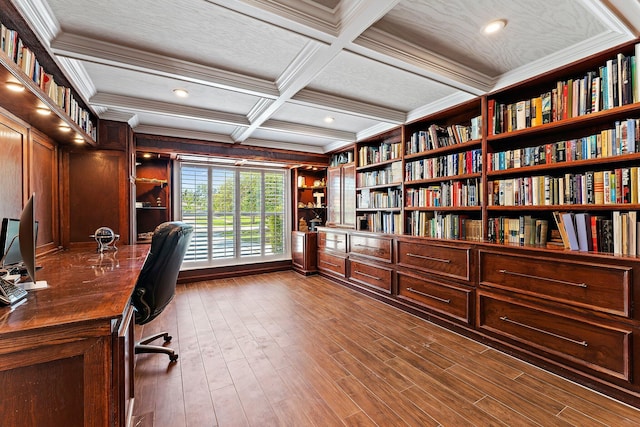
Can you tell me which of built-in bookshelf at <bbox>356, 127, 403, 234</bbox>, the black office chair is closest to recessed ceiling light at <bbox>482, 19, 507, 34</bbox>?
built-in bookshelf at <bbox>356, 127, 403, 234</bbox>

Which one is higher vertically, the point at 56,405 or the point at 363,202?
the point at 363,202

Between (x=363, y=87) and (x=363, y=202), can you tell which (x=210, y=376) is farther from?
(x=363, y=202)

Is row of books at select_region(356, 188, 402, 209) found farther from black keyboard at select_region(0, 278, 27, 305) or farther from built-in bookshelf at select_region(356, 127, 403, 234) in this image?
black keyboard at select_region(0, 278, 27, 305)

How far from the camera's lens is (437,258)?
9.86ft

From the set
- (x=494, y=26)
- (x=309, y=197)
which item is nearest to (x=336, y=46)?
(x=494, y=26)

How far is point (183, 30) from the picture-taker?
6.10 feet

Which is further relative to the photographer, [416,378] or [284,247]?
[284,247]

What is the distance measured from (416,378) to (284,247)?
4032mm

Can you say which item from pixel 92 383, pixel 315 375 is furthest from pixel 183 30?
pixel 315 375

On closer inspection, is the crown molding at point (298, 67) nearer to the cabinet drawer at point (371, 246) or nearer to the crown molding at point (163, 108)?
the crown molding at point (163, 108)

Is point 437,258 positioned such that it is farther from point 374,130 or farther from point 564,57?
point 374,130

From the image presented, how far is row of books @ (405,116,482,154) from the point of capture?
2898 millimetres

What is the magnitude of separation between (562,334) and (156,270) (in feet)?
9.83

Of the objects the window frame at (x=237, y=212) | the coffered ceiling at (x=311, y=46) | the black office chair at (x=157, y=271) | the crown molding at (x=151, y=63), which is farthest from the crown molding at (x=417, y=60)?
the window frame at (x=237, y=212)
